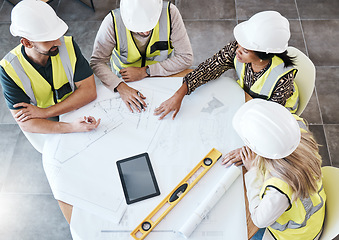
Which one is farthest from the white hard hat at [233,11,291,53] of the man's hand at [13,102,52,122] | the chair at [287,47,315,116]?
the man's hand at [13,102,52,122]

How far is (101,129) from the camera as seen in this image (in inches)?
72.7

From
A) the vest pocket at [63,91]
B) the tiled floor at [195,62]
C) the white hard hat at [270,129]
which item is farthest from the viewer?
the tiled floor at [195,62]

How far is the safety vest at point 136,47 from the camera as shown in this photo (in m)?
2.03

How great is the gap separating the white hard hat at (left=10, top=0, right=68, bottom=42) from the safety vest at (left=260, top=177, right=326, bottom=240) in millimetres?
1249

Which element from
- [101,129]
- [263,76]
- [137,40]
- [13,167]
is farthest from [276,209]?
[13,167]

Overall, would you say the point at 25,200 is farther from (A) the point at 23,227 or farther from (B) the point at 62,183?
(B) the point at 62,183

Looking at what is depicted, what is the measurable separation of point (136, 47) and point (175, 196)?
0.98 metres

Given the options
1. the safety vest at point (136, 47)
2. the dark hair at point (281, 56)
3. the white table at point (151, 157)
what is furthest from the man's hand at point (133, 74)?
the dark hair at point (281, 56)

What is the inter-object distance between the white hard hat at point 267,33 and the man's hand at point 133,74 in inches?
24.7

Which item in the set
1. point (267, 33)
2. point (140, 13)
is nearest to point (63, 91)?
point (140, 13)

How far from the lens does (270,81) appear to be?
6.21 ft

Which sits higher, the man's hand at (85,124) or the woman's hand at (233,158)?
the man's hand at (85,124)

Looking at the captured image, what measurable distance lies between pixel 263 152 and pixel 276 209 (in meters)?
0.26

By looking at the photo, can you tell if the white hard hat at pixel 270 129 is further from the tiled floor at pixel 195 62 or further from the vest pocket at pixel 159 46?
the tiled floor at pixel 195 62
